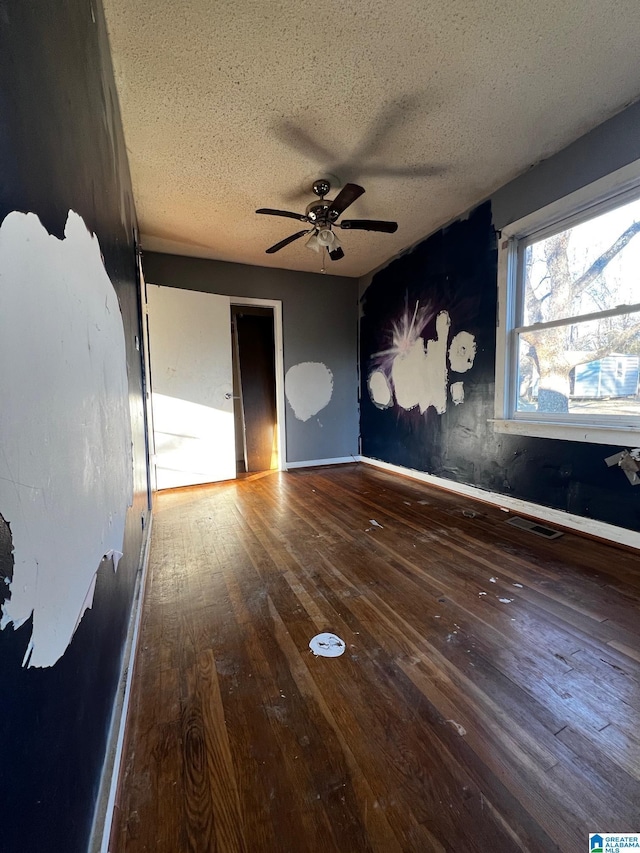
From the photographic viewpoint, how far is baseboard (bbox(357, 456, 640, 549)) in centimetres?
208

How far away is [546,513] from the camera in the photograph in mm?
2490

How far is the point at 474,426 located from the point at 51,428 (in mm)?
3112

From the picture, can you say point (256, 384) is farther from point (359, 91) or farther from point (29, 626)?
point (29, 626)

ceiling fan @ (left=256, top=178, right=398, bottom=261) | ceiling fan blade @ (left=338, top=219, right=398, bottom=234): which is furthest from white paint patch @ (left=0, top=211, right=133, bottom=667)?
ceiling fan blade @ (left=338, top=219, right=398, bottom=234)

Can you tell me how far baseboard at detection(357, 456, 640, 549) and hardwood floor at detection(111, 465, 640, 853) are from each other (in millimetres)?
118

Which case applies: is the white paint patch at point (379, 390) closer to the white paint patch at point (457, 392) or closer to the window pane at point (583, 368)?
the white paint patch at point (457, 392)

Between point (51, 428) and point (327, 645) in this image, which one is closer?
point (51, 428)

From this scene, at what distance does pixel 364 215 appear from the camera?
10.1 ft

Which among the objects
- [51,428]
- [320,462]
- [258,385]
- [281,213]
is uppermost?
[281,213]

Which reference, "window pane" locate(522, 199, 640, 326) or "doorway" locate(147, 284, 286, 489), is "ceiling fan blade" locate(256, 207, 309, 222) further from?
"window pane" locate(522, 199, 640, 326)

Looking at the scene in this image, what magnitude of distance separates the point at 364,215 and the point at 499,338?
1.65 meters

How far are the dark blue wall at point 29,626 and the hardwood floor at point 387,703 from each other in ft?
0.93

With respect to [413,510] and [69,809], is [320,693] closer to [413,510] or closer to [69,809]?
[69,809]

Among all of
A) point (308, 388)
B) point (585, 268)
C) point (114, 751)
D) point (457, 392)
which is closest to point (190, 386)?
point (308, 388)
